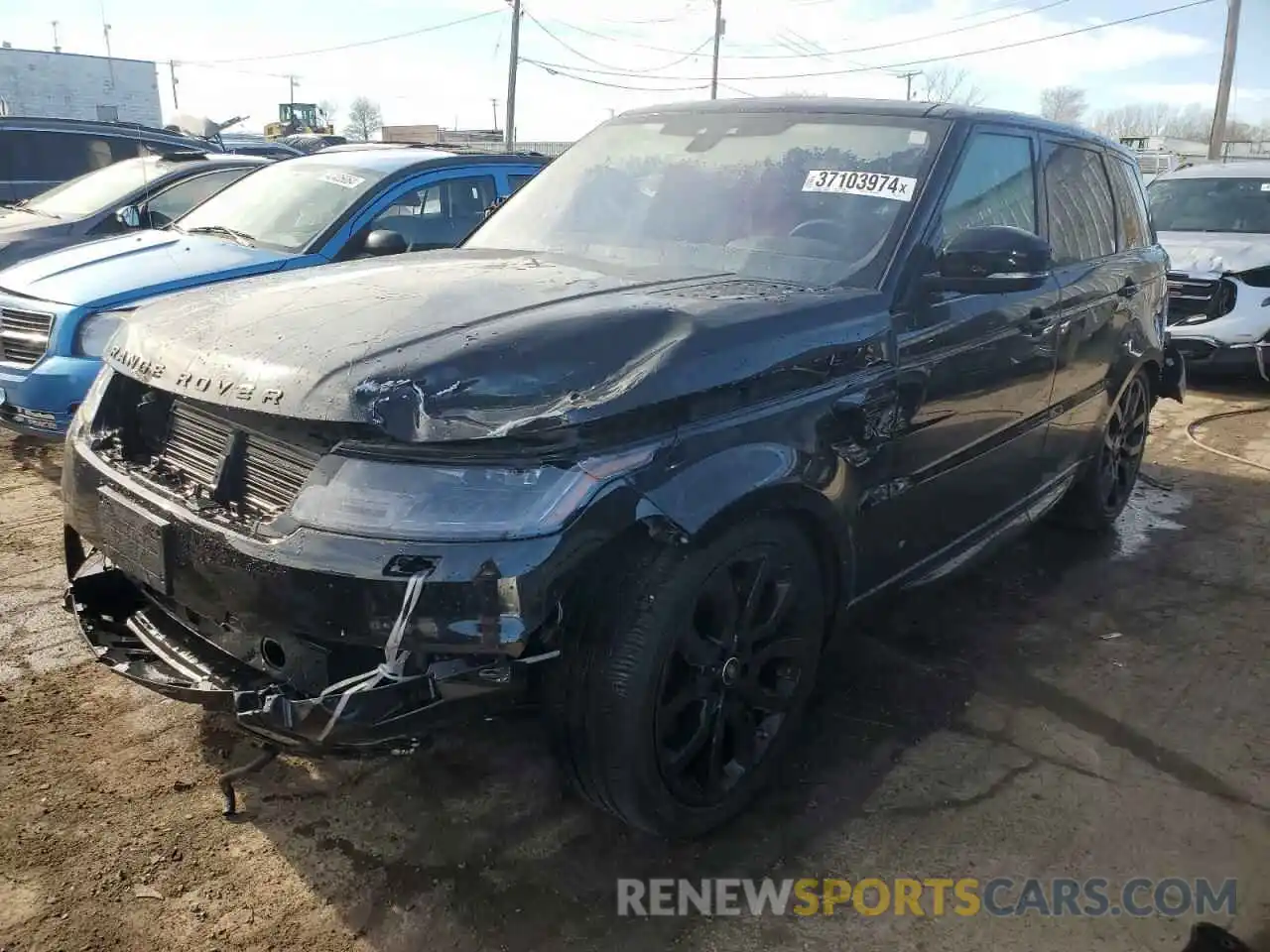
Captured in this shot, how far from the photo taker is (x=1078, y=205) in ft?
13.6

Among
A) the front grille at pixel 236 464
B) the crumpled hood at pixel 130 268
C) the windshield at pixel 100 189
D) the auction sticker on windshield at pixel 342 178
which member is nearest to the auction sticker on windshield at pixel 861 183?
the front grille at pixel 236 464

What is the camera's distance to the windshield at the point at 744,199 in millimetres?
3045

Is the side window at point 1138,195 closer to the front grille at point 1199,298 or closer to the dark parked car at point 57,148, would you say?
the front grille at point 1199,298

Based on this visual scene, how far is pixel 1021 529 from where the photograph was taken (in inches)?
157

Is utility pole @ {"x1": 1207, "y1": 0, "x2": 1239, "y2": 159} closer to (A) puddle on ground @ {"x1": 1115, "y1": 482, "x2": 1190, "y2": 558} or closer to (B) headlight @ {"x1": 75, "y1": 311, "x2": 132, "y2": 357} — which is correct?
(A) puddle on ground @ {"x1": 1115, "y1": 482, "x2": 1190, "y2": 558}

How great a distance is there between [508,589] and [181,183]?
7.08 m

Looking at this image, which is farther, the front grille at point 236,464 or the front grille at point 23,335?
the front grille at point 23,335

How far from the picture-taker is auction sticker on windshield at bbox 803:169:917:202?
10.1 feet

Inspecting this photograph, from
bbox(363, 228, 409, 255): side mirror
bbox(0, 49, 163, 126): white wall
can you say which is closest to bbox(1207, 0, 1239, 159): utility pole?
bbox(363, 228, 409, 255): side mirror

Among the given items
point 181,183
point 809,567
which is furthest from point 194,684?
point 181,183

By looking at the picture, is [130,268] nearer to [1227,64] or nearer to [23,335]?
[23,335]

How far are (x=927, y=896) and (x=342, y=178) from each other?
5.28 m

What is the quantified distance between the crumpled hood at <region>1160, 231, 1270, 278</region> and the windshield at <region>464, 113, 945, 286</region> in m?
6.11

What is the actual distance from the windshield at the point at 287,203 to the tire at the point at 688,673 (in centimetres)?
408
